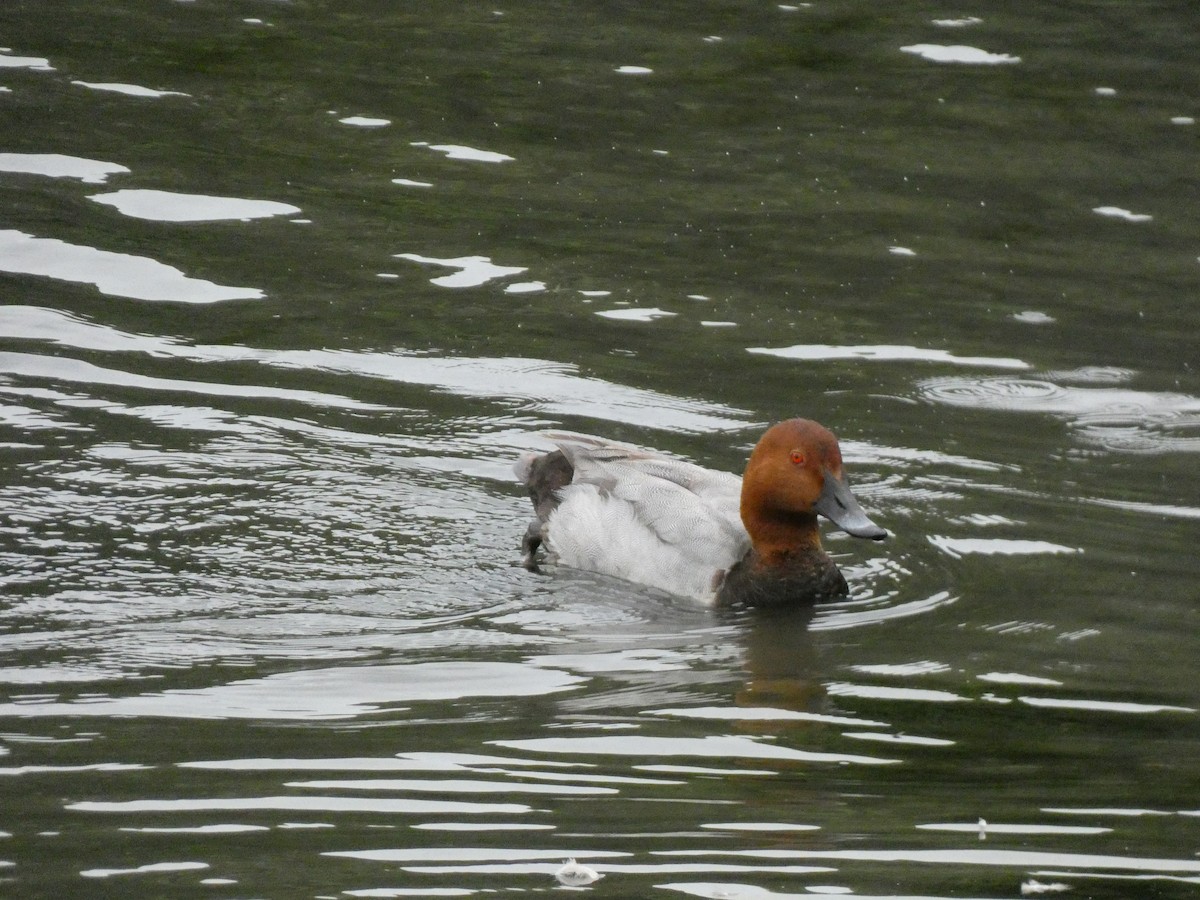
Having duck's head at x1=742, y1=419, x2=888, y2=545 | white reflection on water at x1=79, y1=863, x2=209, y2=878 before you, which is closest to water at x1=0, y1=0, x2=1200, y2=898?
white reflection on water at x1=79, y1=863, x2=209, y2=878

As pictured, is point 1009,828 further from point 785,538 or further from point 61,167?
point 61,167

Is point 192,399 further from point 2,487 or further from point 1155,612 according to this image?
point 1155,612

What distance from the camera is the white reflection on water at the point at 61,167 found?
46.8 ft

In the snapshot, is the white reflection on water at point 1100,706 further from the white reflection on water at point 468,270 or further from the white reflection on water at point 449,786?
the white reflection on water at point 468,270

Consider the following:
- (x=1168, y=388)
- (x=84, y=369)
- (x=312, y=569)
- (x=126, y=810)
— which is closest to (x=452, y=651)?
(x=312, y=569)

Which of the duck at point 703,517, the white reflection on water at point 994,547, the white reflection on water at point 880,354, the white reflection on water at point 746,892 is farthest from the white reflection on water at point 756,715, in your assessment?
the white reflection on water at point 880,354

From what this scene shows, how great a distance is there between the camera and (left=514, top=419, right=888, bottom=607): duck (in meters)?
8.95

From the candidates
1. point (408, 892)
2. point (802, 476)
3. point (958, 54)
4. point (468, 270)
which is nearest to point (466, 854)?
point (408, 892)

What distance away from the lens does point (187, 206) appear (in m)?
13.9

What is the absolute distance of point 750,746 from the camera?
21.6 ft

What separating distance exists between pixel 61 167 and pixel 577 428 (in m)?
5.60

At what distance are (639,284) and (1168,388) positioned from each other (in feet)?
11.7

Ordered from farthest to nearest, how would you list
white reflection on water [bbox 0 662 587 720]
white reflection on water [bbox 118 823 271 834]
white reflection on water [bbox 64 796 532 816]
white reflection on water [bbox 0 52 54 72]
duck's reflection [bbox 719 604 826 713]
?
white reflection on water [bbox 0 52 54 72] → duck's reflection [bbox 719 604 826 713] → white reflection on water [bbox 0 662 587 720] → white reflection on water [bbox 64 796 532 816] → white reflection on water [bbox 118 823 271 834]

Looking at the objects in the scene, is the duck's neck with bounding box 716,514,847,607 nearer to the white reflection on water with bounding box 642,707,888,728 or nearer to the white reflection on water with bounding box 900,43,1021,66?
the white reflection on water with bounding box 642,707,888,728
